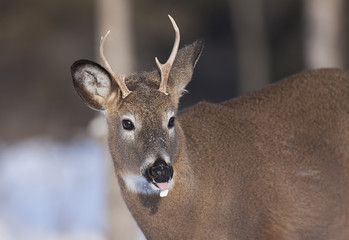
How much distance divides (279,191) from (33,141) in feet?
57.9

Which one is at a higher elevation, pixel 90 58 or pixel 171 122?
pixel 171 122

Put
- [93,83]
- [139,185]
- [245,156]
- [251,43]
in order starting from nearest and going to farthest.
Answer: [139,185], [93,83], [245,156], [251,43]

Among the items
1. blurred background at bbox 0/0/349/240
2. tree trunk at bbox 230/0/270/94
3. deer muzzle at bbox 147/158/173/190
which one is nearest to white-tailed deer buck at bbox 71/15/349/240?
deer muzzle at bbox 147/158/173/190

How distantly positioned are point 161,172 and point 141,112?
1.84 ft

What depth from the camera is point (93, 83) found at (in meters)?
7.70

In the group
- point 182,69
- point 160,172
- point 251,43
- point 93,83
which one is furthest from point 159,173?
point 251,43

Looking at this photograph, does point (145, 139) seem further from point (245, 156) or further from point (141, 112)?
point (245, 156)

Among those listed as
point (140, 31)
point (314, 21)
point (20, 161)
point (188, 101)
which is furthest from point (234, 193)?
point (140, 31)

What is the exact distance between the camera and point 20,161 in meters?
22.7

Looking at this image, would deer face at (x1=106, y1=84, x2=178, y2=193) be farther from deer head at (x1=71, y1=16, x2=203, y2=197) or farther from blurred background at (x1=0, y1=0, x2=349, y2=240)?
blurred background at (x1=0, y1=0, x2=349, y2=240)

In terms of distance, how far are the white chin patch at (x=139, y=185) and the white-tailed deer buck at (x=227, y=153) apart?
1 cm

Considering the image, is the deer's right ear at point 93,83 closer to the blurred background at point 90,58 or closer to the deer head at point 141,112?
the deer head at point 141,112

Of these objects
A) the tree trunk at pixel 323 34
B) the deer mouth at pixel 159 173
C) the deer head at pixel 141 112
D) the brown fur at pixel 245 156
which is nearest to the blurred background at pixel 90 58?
the tree trunk at pixel 323 34

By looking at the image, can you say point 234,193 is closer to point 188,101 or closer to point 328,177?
point 328,177
